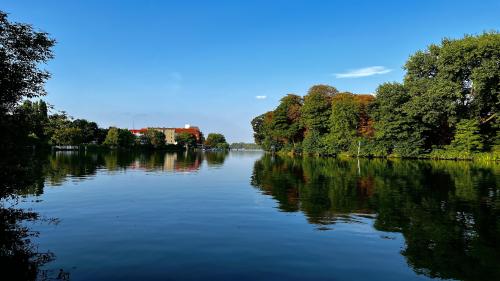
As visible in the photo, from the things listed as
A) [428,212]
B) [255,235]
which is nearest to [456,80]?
[428,212]

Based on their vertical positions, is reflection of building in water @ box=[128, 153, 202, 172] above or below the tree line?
below

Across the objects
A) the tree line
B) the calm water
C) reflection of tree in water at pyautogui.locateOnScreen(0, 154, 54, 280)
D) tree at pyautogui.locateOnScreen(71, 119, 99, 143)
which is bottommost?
the calm water

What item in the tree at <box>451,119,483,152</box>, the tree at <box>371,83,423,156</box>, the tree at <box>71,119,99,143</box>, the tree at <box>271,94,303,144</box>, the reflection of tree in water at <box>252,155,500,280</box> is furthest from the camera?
the tree at <box>71,119,99,143</box>

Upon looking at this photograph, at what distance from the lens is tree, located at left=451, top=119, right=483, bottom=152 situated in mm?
71500

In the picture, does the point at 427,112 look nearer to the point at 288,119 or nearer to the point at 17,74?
the point at 288,119

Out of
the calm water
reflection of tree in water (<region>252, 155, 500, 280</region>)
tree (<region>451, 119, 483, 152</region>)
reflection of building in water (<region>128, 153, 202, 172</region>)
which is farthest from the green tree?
the calm water

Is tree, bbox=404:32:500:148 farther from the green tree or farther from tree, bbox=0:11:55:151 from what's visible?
tree, bbox=0:11:55:151

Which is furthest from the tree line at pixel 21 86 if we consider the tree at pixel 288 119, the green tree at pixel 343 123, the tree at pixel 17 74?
the tree at pixel 288 119

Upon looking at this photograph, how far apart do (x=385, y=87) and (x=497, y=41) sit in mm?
23409

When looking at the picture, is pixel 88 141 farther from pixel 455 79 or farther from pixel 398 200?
pixel 398 200

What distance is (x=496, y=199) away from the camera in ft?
75.6

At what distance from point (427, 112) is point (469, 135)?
8.65 meters

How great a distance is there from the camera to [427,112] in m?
71.5

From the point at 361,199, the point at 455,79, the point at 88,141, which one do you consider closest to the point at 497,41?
the point at 455,79
